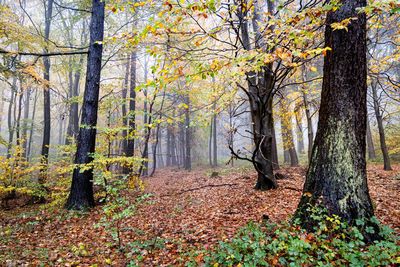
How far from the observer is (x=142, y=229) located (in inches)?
218

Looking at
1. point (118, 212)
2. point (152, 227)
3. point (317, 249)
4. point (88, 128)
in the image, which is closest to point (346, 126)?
point (317, 249)

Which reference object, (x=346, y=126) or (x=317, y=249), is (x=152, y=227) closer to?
(x=317, y=249)

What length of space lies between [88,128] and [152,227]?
3582mm

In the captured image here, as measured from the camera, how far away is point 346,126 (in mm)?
3756

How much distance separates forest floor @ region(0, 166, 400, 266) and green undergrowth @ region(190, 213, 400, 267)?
0.71 m

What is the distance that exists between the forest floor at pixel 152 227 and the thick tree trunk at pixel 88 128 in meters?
0.51

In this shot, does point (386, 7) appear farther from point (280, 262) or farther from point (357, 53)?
point (280, 262)

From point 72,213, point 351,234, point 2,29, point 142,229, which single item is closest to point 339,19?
point 351,234

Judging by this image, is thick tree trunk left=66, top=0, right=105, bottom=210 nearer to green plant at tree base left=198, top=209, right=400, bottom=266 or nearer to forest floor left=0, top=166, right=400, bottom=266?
forest floor left=0, top=166, right=400, bottom=266

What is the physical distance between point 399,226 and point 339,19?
151 inches

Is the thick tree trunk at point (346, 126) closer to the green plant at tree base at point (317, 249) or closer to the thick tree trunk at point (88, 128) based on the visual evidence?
the green plant at tree base at point (317, 249)

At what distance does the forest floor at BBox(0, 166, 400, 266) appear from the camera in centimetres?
410

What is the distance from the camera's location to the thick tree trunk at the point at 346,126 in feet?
12.1

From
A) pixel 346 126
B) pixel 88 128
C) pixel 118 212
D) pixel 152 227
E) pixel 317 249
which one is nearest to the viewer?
pixel 317 249
